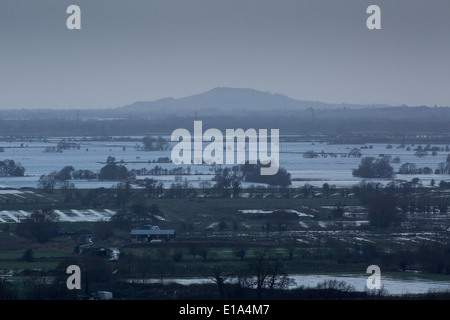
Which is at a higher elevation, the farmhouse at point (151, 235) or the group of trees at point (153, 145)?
the group of trees at point (153, 145)

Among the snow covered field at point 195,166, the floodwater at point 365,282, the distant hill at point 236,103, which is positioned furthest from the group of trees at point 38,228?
the distant hill at point 236,103

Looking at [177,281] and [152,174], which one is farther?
[152,174]

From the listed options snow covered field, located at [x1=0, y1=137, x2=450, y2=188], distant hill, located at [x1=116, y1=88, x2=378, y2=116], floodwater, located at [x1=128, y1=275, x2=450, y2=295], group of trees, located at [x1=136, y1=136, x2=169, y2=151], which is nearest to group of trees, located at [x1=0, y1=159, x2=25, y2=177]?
snow covered field, located at [x1=0, y1=137, x2=450, y2=188]

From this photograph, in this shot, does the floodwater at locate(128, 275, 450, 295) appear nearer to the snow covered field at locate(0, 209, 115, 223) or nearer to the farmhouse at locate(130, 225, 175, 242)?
the farmhouse at locate(130, 225, 175, 242)

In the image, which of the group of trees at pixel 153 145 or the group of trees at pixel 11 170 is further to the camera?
the group of trees at pixel 153 145

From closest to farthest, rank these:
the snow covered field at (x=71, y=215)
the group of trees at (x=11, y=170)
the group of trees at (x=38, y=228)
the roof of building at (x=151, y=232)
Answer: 1. the group of trees at (x=38, y=228)
2. the roof of building at (x=151, y=232)
3. the snow covered field at (x=71, y=215)
4. the group of trees at (x=11, y=170)

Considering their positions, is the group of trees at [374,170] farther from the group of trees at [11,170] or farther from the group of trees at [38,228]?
the group of trees at [38,228]

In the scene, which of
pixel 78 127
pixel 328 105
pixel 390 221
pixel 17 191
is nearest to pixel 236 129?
pixel 78 127

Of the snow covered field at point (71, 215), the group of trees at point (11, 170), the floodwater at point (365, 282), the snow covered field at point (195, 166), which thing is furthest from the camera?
the group of trees at point (11, 170)

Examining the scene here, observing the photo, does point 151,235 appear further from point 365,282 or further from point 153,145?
point 153,145

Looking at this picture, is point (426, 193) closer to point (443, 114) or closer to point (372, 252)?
point (372, 252)
